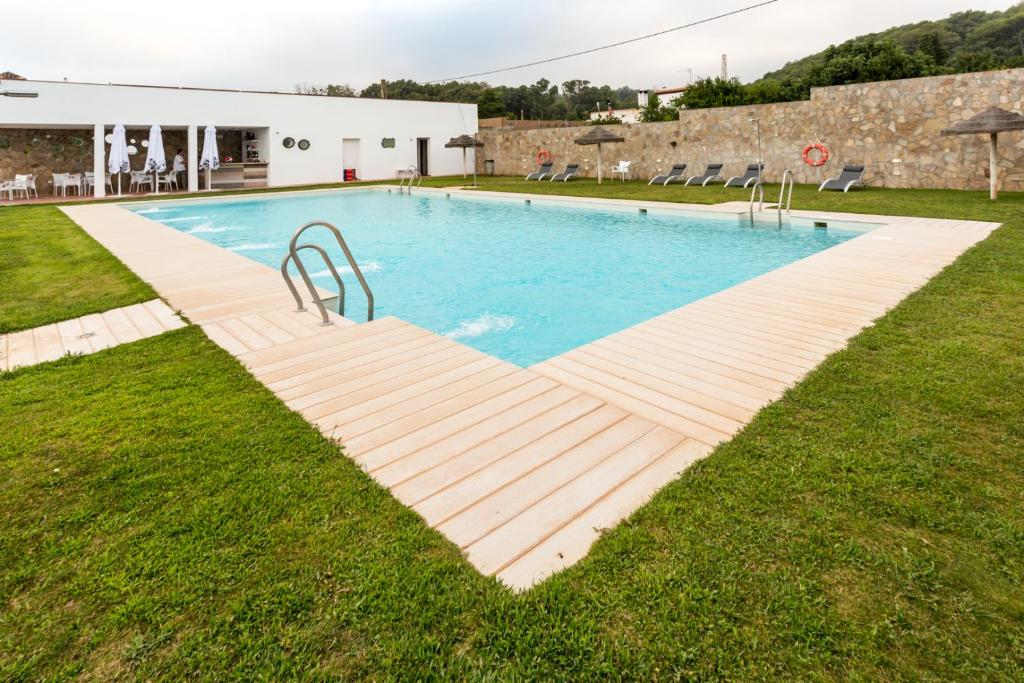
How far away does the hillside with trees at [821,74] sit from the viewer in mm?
28094

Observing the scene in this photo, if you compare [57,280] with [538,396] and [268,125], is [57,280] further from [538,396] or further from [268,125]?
[268,125]

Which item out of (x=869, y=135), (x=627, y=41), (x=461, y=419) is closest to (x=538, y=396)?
(x=461, y=419)

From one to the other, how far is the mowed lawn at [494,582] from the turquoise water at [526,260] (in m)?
3.24

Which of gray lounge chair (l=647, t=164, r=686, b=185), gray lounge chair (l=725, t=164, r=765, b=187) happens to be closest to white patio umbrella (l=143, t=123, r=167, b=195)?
gray lounge chair (l=647, t=164, r=686, b=185)

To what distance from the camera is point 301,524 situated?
2021 mm

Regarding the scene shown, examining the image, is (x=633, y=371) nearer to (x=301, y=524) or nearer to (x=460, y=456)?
(x=460, y=456)

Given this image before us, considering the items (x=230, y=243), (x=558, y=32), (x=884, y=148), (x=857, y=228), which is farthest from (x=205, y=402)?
(x=558, y=32)

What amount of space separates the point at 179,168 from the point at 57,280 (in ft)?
55.7

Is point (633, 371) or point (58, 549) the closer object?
point (58, 549)

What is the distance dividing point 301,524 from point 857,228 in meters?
9.90

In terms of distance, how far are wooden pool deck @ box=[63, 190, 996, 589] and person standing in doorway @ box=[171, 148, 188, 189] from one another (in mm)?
18095

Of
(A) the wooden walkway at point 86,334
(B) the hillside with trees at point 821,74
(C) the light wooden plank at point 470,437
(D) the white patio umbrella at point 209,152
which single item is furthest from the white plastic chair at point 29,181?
(C) the light wooden plank at point 470,437

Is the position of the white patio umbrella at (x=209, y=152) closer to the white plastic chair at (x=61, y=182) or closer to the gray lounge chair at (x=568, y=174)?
the white plastic chair at (x=61, y=182)

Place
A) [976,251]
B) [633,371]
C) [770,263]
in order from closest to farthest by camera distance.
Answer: [633,371] < [976,251] < [770,263]
